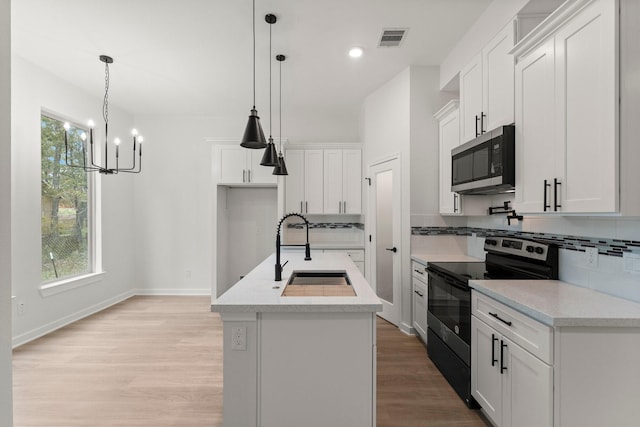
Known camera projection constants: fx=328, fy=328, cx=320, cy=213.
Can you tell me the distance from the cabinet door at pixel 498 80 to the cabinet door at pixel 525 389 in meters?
1.56

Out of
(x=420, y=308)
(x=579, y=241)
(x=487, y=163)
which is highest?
(x=487, y=163)

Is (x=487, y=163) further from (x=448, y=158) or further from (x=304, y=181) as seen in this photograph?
(x=304, y=181)

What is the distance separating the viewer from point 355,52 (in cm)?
343

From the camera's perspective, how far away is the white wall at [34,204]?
342cm

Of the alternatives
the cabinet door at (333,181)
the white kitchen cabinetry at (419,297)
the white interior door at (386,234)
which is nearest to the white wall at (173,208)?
the cabinet door at (333,181)

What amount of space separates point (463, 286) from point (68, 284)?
453 cm

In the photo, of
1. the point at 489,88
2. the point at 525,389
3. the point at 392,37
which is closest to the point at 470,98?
the point at 489,88

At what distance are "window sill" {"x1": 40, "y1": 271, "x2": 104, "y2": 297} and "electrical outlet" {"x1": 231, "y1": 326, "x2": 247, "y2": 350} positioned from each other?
335 cm

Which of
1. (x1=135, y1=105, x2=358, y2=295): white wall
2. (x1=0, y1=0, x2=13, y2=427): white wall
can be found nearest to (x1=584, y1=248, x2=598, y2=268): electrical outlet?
(x1=0, y1=0, x2=13, y2=427): white wall

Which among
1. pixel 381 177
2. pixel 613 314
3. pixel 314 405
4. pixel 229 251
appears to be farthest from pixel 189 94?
pixel 613 314

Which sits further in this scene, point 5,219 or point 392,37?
point 392,37

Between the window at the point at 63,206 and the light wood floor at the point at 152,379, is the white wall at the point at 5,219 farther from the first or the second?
the window at the point at 63,206

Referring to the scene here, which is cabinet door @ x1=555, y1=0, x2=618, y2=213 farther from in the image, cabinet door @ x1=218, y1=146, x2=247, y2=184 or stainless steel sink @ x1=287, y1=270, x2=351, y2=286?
cabinet door @ x1=218, y1=146, x2=247, y2=184

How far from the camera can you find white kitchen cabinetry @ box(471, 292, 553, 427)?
158cm
